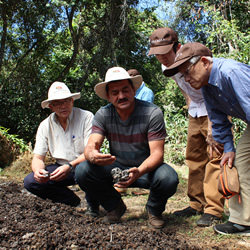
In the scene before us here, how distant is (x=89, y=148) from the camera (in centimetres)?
306

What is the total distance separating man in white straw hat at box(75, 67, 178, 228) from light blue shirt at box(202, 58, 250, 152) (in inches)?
20.0

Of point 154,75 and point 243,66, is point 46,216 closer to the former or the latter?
point 243,66

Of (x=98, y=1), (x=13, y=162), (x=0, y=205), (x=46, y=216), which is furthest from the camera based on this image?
(x=98, y=1)

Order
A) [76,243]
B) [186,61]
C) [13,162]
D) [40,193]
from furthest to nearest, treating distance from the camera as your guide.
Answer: [13,162], [40,193], [186,61], [76,243]

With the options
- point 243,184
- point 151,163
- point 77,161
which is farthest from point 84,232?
point 243,184

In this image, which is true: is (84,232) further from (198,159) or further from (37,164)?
(198,159)

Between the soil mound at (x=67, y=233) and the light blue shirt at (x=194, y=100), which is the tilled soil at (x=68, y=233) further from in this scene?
the light blue shirt at (x=194, y=100)

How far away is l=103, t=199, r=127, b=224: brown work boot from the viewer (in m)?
3.10

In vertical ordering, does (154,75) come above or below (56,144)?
above

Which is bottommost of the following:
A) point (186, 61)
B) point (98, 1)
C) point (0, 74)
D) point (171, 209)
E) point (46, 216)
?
point (171, 209)

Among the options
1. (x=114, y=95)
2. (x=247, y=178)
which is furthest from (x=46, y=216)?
(x=247, y=178)

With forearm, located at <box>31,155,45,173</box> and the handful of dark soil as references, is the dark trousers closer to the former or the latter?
forearm, located at <box>31,155,45,173</box>

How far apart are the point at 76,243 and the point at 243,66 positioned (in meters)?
1.81

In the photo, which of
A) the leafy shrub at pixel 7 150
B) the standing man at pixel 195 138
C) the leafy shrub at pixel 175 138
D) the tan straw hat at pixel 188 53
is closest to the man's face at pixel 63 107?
the standing man at pixel 195 138
